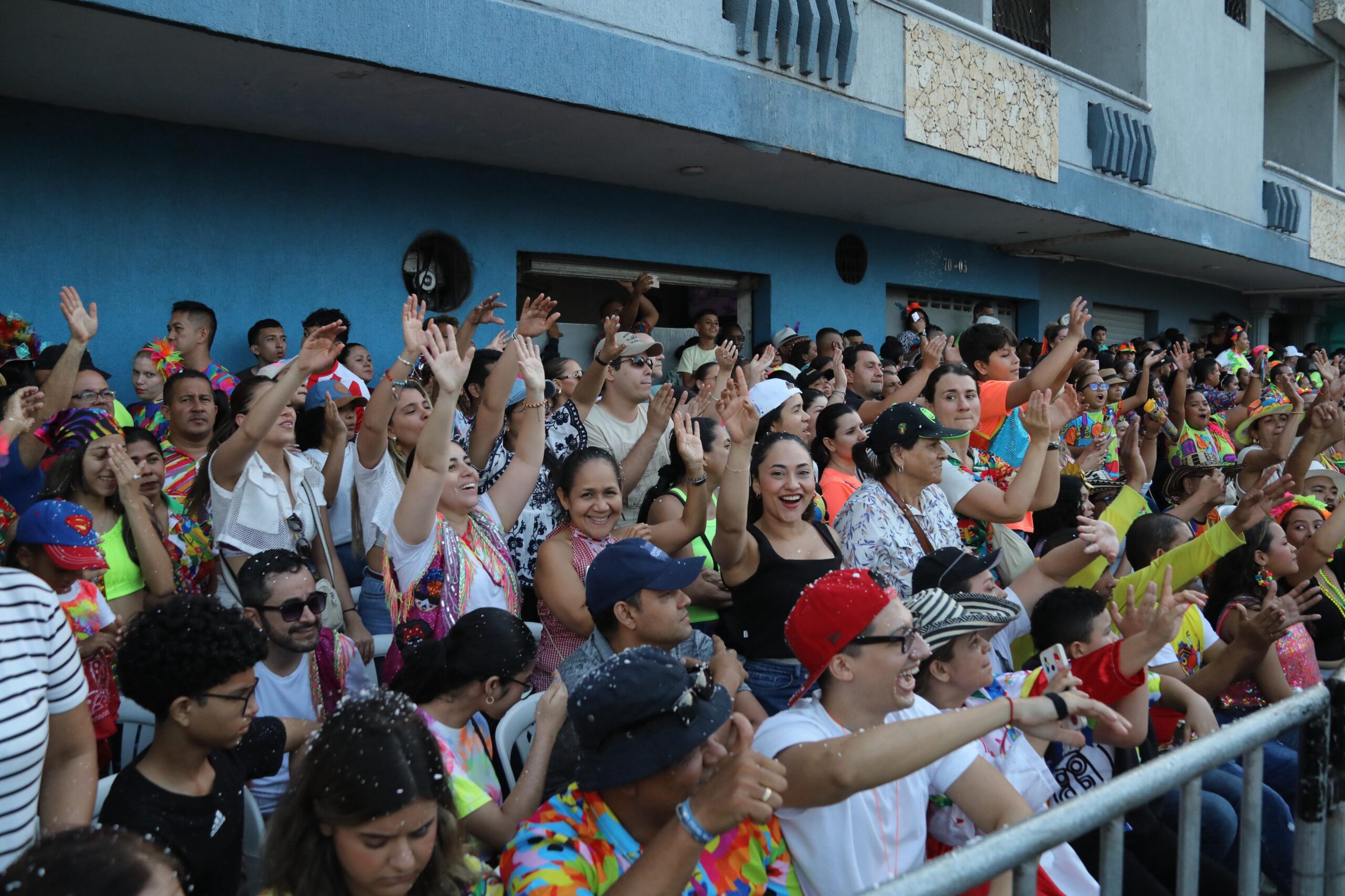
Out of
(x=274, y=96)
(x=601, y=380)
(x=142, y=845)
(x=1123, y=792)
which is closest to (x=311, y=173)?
(x=274, y=96)

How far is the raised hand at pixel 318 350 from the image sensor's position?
381 centimetres

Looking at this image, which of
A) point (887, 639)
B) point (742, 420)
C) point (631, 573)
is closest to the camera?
point (887, 639)

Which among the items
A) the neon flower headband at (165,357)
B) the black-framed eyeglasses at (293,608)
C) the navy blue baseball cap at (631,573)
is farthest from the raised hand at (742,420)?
the neon flower headband at (165,357)

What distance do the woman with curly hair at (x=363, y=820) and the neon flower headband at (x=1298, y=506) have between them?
469 centimetres

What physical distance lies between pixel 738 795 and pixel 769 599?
1751 mm

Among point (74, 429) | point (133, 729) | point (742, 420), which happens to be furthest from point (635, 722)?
point (74, 429)

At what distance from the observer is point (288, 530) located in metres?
4.01

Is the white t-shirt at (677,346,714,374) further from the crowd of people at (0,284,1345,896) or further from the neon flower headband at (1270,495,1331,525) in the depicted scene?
the neon flower headband at (1270,495,1331,525)

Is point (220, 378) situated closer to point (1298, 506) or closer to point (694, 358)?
point (694, 358)

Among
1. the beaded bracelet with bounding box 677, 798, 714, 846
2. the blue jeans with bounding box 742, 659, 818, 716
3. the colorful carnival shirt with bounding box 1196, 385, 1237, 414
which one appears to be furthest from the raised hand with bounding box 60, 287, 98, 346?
the colorful carnival shirt with bounding box 1196, 385, 1237, 414

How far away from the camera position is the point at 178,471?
4.40 meters

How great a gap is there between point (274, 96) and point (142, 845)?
5.25 meters

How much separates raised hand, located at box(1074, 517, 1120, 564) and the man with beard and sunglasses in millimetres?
2625

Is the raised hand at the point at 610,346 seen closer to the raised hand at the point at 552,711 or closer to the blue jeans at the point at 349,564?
the blue jeans at the point at 349,564
